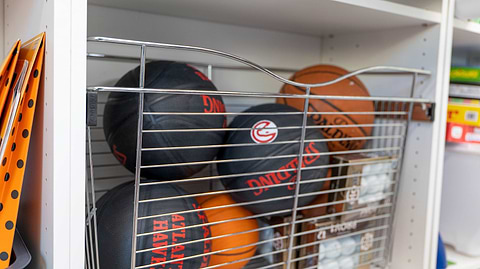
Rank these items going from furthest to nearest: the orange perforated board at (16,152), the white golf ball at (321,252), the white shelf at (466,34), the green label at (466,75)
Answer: the green label at (466,75)
the white shelf at (466,34)
the white golf ball at (321,252)
the orange perforated board at (16,152)

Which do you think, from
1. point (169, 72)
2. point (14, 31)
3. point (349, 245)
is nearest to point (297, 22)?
point (169, 72)

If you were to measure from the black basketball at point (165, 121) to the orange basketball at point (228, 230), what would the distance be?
5.2 inches

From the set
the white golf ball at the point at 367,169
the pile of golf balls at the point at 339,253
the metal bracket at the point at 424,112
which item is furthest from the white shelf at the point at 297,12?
the pile of golf balls at the point at 339,253

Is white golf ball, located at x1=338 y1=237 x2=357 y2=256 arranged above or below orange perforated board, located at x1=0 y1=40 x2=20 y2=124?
below

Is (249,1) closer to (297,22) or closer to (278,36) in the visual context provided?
(297,22)

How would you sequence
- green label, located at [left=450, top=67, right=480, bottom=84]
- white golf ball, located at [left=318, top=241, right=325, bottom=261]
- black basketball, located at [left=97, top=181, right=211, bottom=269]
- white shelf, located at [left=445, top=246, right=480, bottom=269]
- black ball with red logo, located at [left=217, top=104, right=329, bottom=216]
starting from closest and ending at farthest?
black basketball, located at [left=97, top=181, right=211, bottom=269] → black ball with red logo, located at [left=217, top=104, right=329, bottom=216] → white golf ball, located at [left=318, top=241, right=325, bottom=261] → white shelf, located at [left=445, top=246, right=480, bottom=269] → green label, located at [left=450, top=67, right=480, bottom=84]

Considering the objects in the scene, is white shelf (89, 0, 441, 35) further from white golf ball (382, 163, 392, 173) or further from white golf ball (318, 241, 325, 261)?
white golf ball (318, 241, 325, 261)

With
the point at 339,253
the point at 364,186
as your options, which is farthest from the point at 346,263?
the point at 364,186

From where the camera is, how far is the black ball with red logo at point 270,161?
982mm

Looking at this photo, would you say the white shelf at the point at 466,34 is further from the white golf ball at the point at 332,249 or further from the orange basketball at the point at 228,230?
the orange basketball at the point at 228,230

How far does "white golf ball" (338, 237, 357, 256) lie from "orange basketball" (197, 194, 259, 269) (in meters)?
0.28

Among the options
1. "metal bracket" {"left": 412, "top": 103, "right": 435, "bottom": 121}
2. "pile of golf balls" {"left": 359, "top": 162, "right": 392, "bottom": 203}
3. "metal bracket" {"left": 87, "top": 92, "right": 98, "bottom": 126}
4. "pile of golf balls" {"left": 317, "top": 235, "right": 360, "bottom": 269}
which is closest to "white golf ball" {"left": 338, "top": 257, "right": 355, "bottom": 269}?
"pile of golf balls" {"left": 317, "top": 235, "right": 360, "bottom": 269}

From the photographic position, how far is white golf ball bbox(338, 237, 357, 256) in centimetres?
120

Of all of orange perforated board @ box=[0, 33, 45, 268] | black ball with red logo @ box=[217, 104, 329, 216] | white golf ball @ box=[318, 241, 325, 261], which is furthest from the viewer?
white golf ball @ box=[318, 241, 325, 261]
